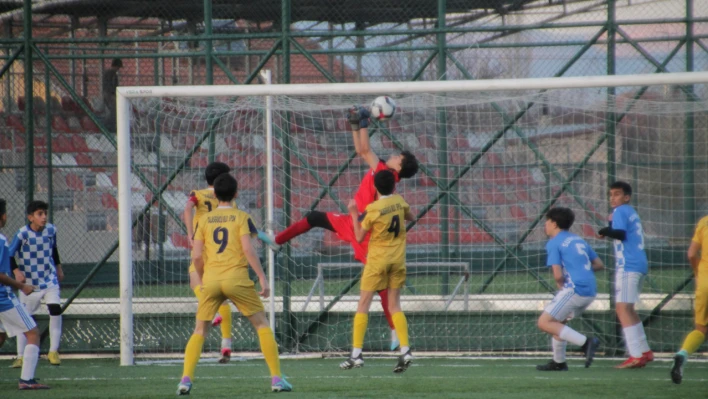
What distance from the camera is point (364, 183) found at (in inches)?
329

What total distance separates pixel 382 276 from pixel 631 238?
2472 millimetres

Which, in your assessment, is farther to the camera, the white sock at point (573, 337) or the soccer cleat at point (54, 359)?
the soccer cleat at point (54, 359)

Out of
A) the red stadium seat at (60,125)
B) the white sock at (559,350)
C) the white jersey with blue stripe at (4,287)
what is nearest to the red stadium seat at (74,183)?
Result: the red stadium seat at (60,125)

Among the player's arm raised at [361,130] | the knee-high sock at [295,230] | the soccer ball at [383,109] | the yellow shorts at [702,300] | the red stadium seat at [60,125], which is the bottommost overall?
the yellow shorts at [702,300]

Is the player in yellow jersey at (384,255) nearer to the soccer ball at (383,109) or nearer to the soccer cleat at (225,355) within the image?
the soccer ball at (383,109)

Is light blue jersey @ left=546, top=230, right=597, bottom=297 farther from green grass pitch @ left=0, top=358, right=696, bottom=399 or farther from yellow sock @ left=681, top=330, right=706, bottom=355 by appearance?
yellow sock @ left=681, top=330, right=706, bottom=355

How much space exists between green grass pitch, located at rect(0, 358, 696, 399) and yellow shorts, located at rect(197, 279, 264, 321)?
63 cm

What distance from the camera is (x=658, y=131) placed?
1145cm

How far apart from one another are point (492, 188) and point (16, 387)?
583cm

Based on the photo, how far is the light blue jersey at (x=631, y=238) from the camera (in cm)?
835

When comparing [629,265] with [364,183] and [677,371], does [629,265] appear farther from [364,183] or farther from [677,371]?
[364,183]

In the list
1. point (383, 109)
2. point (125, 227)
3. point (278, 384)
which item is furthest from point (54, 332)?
point (383, 109)

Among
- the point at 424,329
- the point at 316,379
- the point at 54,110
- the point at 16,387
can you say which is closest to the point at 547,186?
the point at 424,329

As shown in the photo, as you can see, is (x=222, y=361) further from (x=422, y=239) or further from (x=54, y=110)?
(x=54, y=110)
